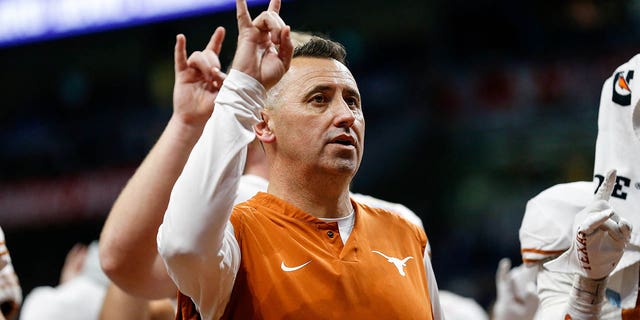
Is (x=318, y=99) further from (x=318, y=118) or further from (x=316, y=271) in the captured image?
(x=316, y=271)

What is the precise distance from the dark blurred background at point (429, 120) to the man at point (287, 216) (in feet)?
26.2

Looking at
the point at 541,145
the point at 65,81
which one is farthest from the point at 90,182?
the point at 541,145

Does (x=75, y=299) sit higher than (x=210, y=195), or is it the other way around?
(x=210, y=195)

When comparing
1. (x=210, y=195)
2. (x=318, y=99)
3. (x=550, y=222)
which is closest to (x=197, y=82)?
(x=318, y=99)

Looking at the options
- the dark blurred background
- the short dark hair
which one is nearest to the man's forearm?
the short dark hair

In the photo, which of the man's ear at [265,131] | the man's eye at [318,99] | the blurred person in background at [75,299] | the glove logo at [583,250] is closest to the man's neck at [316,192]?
the man's ear at [265,131]

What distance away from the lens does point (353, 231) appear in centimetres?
288

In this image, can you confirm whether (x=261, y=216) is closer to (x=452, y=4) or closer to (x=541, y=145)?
(x=541, y=145)

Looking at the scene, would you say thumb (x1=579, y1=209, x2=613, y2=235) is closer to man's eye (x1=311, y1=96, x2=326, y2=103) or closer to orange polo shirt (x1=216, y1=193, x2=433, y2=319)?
orange polo shirt (x1=216, y1=193, x2=433, y2=319)

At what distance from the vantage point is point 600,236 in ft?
9.17

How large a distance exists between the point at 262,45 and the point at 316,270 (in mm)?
629

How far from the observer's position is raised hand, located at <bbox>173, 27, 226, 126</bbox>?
2.66 metres

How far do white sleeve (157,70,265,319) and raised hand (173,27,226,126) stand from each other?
0.70 ft

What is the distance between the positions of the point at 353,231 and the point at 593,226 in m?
0.68
